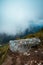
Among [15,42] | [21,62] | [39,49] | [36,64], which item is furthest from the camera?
[15,42]

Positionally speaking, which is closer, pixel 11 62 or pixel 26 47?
pixel 11 62

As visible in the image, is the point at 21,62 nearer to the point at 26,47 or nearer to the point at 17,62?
the point at 17,62

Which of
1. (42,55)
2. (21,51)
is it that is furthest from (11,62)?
Result: (42,55)

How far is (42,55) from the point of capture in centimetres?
1516

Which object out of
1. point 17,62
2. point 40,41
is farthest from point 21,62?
point 40,41

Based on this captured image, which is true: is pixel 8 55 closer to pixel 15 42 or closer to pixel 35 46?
pixel 15 42

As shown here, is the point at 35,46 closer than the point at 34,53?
No

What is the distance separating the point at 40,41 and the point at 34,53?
2849 millimetres

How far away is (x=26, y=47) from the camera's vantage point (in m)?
17.3

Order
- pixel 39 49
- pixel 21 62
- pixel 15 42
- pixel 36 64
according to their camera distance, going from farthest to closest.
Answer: pixel 15 42 → pixel 39 49 → pixel 21 62 → pixel 36 64

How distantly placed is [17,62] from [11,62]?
0.68 m

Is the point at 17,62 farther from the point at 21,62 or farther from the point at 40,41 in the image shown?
the point at 40,41

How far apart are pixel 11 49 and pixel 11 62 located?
232 centimetres

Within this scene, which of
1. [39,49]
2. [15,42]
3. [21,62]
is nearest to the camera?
[21,62]
